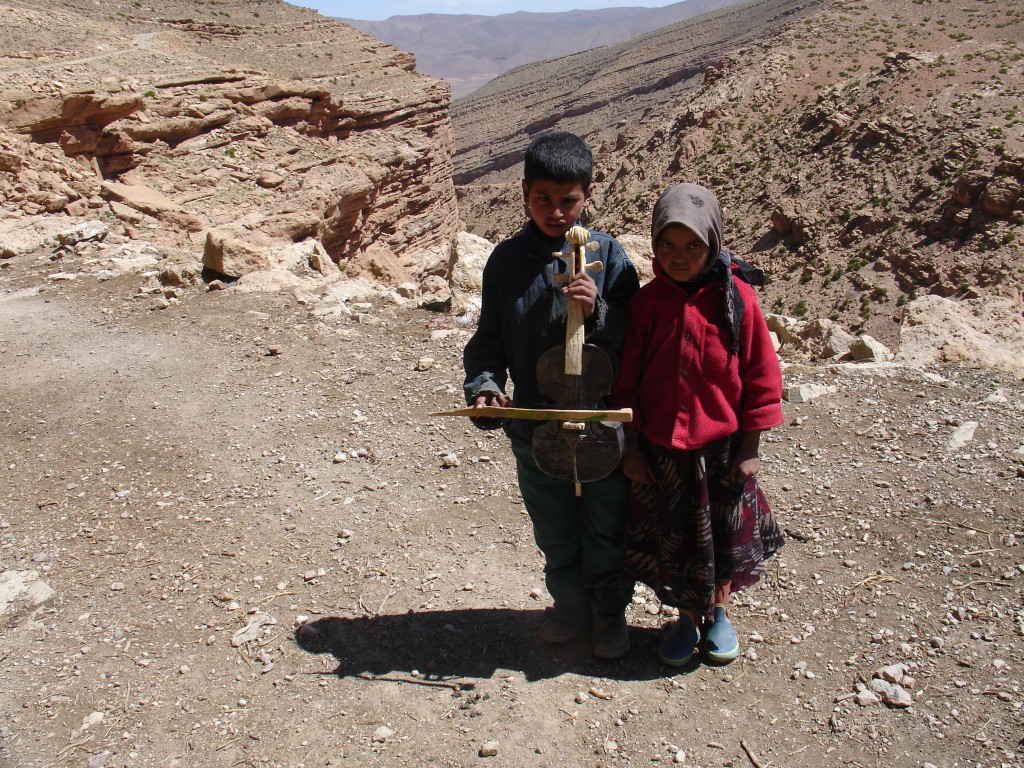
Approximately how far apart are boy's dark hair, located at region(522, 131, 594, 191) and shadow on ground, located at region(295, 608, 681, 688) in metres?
1.57

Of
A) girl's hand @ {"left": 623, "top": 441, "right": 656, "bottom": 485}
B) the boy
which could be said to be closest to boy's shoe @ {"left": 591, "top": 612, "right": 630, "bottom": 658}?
the boy

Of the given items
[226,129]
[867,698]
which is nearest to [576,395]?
[867,698]

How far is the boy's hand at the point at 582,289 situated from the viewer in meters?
1.93

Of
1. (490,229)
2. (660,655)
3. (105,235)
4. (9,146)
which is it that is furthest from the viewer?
(490,229)

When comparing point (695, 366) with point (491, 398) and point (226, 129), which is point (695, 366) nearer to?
point (491, 398)

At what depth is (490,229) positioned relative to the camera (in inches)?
1095

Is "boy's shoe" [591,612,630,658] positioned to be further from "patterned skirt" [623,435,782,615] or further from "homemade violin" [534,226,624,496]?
"homemade violin" [534,226,624,496]

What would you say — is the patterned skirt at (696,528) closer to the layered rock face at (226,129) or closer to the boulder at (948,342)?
the boulder at (948,342)

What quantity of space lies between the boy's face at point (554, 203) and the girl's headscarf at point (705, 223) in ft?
0.72

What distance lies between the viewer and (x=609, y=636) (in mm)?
2496

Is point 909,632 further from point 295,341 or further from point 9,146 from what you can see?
point 9,146

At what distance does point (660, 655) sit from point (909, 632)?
0.84m

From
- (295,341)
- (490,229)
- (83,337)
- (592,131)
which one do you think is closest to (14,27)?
(83,337)

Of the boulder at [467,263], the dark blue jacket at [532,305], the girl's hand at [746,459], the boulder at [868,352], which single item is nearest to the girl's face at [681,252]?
the dark blue jacket at [532,305]
